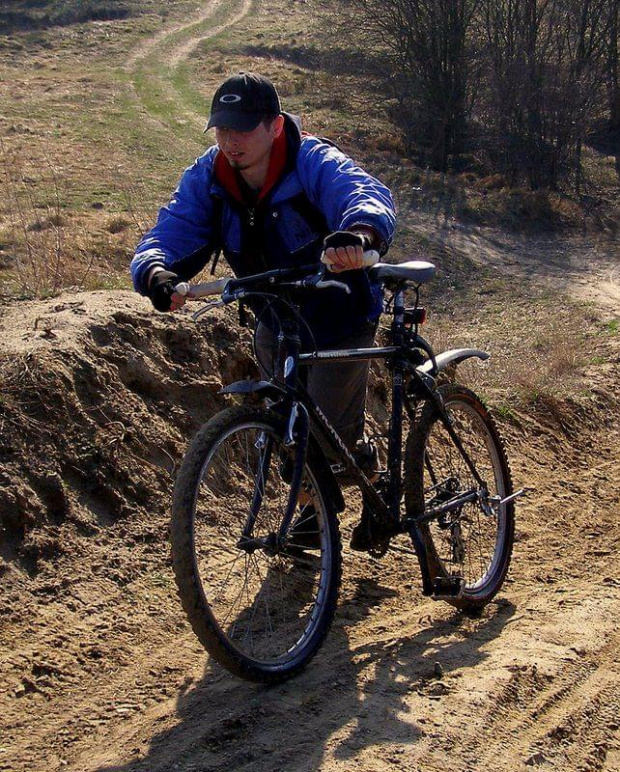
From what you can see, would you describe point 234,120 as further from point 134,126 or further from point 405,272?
point 134,126

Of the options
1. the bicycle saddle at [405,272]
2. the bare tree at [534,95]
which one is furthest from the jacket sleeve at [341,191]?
the bare tree at [534,95]

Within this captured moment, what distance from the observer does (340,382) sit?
14.5 feet

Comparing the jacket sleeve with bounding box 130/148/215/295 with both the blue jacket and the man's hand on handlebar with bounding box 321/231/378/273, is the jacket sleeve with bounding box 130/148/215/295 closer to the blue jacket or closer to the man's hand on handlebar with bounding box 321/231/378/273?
the blue jacket

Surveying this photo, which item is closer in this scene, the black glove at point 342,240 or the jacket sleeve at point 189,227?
the black glove at point 342,240

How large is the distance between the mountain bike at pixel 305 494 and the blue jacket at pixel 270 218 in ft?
0.70

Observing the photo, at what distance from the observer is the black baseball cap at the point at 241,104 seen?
3.90 meters

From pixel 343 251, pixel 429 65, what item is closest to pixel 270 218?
pixel 343 251

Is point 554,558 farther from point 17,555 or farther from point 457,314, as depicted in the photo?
point 457,314

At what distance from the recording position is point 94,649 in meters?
4.20

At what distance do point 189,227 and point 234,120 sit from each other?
0.52 meters

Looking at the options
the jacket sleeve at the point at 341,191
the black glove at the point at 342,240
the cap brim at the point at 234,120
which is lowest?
the black glove at the point at 342,240

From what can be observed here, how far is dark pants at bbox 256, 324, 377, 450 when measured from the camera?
4.40m

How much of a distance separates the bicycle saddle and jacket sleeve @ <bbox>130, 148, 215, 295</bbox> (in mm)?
713

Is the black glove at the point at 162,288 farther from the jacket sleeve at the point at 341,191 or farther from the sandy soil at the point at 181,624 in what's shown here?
the sandy soil at the point at 181,624
